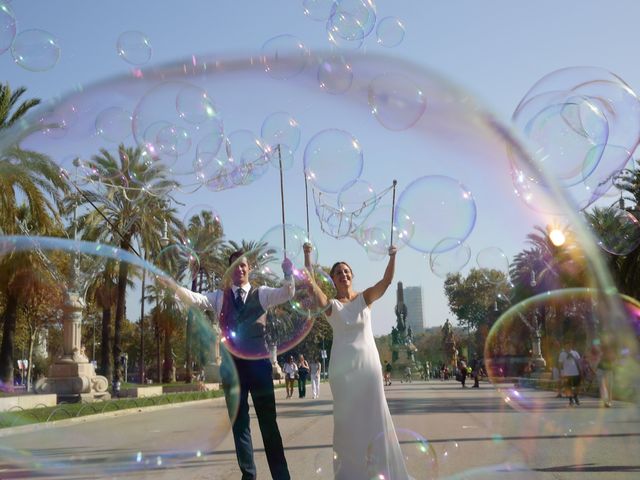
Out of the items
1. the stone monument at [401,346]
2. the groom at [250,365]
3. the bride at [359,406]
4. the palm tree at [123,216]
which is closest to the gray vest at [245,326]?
the groom at [250,365]

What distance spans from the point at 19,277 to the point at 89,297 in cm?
1967

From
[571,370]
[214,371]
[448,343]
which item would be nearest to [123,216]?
[571,370]

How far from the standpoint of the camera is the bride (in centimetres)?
467

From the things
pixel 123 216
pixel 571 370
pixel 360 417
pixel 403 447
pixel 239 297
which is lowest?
pixel 403 447

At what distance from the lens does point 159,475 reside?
6.31m

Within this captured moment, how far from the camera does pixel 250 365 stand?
5121 mm

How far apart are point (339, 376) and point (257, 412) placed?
0.77 metres

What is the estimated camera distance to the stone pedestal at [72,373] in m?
21.0

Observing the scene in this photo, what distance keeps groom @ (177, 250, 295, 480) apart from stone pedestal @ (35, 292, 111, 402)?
16.8 m

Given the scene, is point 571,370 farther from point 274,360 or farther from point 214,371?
point 214,371

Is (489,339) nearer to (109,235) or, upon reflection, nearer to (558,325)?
(558,325)

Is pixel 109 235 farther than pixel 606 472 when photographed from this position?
Yes

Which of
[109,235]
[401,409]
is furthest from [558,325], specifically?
[109,235]

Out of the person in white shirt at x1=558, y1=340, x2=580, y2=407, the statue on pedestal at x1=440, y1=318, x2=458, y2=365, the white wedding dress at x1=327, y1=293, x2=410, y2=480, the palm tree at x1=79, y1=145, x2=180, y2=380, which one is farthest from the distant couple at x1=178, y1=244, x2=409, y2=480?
the statue on pedestal at x1=440, y1=318, x2=458, y2=365
